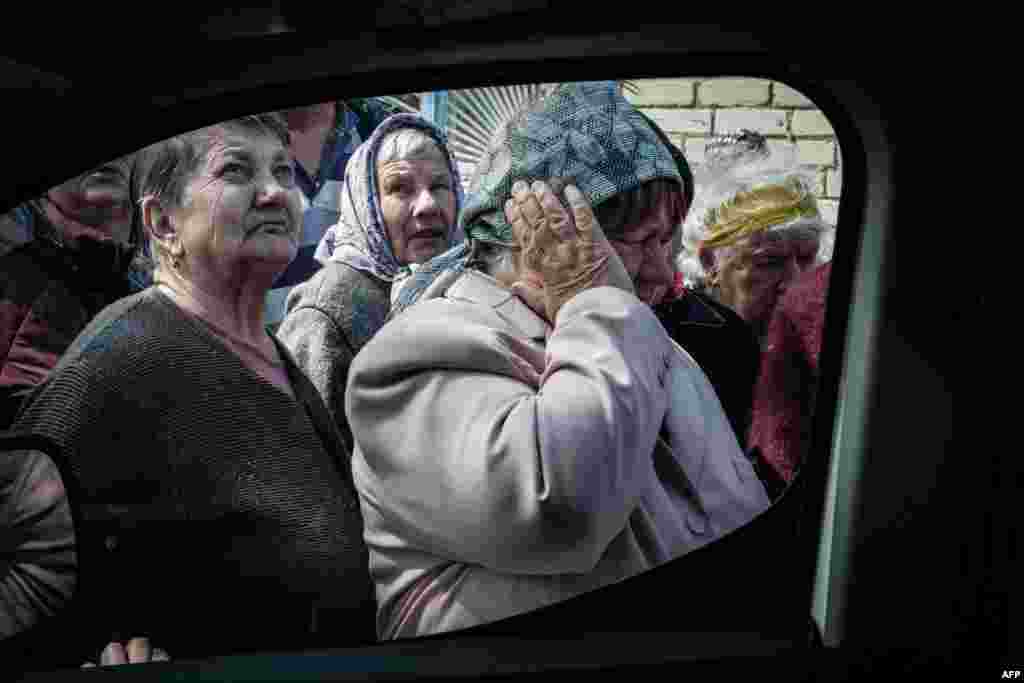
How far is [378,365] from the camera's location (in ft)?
6.14

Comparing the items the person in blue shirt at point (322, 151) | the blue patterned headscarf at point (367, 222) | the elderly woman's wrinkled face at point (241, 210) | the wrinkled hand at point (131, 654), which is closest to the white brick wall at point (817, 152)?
the blue patterned headscarf at point (367, 222)

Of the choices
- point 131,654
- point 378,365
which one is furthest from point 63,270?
point 131,654

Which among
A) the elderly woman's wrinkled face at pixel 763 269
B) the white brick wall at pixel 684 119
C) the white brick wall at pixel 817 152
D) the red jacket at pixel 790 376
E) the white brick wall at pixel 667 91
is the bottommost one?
the red jacket at pixel 790 376

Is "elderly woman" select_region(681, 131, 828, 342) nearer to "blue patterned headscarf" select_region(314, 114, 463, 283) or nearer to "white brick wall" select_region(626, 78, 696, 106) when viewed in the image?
"white brick wall" select_region(626, 78, 696, 106)

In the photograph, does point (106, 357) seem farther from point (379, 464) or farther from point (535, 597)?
point (535, 597)

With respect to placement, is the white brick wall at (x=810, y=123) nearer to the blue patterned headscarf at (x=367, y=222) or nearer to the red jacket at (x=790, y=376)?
the red jacket at (x=790, y=376)

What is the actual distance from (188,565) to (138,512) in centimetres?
13

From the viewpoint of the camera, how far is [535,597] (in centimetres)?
188

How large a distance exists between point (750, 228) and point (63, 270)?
124 centimetres

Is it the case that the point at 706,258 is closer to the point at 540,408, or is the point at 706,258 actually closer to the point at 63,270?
the point at 540,408

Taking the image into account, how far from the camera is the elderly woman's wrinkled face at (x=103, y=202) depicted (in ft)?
6.12

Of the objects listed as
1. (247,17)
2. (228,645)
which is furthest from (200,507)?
(247,17)

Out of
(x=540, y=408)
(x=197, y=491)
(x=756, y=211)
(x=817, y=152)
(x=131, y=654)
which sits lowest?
(x=131, y=654)

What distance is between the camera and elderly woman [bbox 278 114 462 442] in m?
1.87
